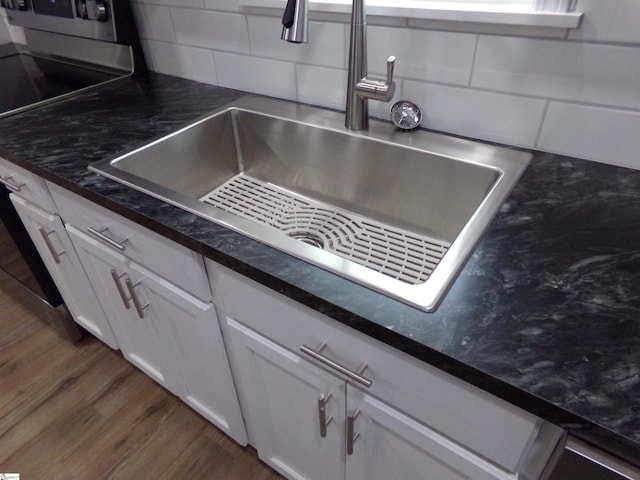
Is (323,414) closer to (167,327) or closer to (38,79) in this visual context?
(167,327)

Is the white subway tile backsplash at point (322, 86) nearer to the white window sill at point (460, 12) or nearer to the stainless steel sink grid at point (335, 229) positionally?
the white window sill at point (460, 12)

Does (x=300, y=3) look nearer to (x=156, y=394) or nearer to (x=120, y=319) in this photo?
(x=120, y=319)

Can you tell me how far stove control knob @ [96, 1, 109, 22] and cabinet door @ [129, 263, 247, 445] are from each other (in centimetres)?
87

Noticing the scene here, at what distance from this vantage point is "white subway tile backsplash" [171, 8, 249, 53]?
121 cm

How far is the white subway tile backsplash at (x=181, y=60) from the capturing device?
1.34 m

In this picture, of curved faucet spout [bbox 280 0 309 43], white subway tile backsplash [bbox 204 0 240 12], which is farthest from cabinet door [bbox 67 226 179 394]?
white subway tile backsplash [bbox 204 0 240 12]

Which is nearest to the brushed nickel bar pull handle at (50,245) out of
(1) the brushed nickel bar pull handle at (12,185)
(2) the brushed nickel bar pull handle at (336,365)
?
(1) the brushed nickel bar pull handle at (12,185)

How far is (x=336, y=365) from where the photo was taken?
678mm

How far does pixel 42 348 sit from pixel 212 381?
38.7 inches

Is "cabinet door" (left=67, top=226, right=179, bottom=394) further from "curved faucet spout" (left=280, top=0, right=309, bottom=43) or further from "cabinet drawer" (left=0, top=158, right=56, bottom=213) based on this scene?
"curved faucet spout" (left=280, top=0, right=309, bottom=43)

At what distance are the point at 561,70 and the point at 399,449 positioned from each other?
2.47ft

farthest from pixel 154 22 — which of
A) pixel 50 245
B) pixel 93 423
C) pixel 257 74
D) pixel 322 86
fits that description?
pixel 93 423

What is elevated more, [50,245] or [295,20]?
[295,20]

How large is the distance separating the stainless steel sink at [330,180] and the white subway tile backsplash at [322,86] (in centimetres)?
4
